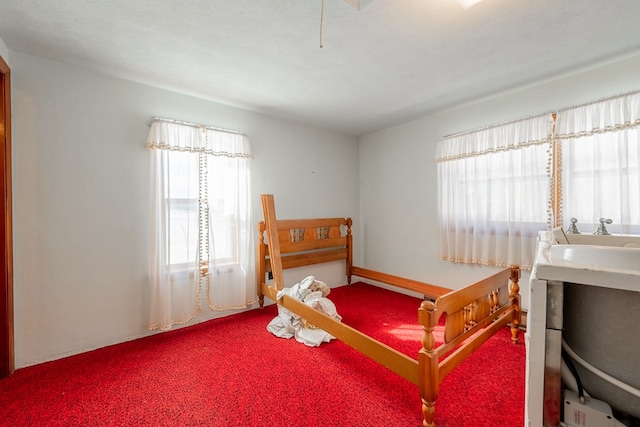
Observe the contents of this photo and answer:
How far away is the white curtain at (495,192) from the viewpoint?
7.64 feet

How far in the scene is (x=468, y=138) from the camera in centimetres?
278

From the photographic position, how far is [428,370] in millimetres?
1400

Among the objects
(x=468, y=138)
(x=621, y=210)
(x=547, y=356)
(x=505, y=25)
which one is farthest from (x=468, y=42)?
(x=547, y=356)

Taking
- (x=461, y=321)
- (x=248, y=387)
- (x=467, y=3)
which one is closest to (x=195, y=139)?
(x=248, y=387)

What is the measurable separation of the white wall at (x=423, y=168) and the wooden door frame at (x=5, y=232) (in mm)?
3627

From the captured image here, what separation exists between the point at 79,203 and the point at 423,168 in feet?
11.4

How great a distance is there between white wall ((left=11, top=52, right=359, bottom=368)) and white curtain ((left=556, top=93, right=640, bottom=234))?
337cm

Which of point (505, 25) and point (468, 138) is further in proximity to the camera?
point (468, 138)

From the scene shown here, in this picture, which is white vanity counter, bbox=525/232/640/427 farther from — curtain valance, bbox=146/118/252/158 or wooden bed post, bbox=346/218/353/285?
wooden bed post, bbox=346/218/353/285

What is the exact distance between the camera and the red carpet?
4.82 ft

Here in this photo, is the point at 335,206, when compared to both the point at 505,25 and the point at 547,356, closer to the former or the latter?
the point at 505,25

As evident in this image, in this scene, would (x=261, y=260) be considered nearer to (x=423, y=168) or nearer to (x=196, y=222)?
(x=196, y=222)

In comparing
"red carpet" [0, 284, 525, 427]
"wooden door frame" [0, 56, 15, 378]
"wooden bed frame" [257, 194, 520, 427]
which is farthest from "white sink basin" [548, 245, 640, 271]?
"wooden door frame" [0, 56, 15, 378]

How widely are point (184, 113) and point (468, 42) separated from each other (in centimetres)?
249
